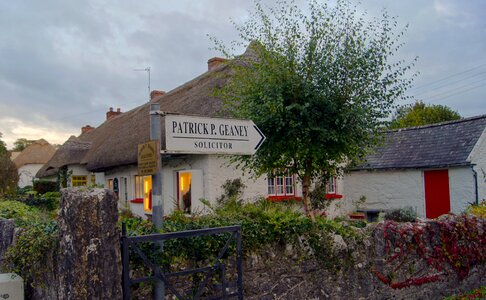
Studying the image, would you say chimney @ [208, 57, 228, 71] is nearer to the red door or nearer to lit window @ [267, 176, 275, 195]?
lit window @ [267, 176, 275, 195]

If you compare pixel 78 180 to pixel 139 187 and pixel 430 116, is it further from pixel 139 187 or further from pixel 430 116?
pixel 430 116

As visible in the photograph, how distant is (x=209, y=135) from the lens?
4645 millimetres

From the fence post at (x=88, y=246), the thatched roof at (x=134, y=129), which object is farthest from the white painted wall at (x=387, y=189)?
the fence post at (x=88, y=246)

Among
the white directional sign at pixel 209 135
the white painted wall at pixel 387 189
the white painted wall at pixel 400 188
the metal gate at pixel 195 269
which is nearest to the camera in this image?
the metal gate at pixel 195 269

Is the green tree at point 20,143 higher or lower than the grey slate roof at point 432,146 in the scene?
higher

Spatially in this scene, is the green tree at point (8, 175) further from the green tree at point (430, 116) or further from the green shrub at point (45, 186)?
the green tree at point (430, 116)

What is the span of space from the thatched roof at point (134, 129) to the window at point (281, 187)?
3217 mm

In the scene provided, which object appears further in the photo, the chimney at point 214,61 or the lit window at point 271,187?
the chimney at point 214,61

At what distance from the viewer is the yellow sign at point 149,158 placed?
410 centimetres

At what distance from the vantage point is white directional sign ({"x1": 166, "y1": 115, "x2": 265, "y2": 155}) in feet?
14.3

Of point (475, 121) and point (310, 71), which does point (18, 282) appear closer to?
point (310, 71)

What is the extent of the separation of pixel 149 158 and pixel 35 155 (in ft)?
177

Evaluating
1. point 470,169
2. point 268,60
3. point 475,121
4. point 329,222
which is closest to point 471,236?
point 329,222

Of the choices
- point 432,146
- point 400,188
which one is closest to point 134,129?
point 400,188
